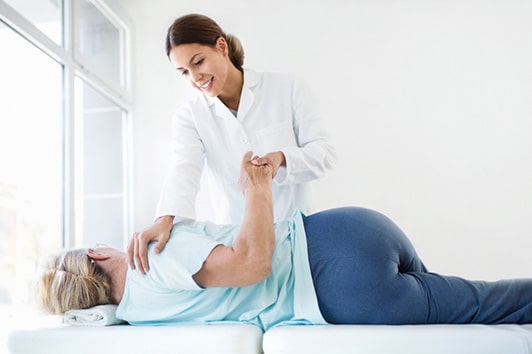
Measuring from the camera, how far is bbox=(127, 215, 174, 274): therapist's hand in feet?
4.73

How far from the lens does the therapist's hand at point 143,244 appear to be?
1.44 m

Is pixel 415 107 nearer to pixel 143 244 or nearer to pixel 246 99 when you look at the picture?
pixel 246 99

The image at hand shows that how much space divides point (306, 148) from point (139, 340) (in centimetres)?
89

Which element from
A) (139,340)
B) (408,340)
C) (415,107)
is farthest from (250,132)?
(415,107)

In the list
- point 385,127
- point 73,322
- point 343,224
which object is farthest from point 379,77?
point 73,322

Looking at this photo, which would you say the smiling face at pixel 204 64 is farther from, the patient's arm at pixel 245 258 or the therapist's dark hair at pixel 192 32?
the patient's arm at pixel 245 258

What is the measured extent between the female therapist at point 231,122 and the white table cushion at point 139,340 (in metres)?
0.63

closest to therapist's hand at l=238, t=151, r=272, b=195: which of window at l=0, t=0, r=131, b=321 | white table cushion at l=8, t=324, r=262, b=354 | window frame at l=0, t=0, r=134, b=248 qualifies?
white table cushion at l=8, t=324, r=262, b=354

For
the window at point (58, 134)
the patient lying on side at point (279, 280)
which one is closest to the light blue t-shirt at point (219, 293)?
the patient lying on side at point (279, 280)

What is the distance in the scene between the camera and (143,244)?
1444mm

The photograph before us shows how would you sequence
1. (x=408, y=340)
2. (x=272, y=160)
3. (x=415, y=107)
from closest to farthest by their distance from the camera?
1. (x=408, y=340)
2. (x=272, y=160)
3. (x=415, y=107)

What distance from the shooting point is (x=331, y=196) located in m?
3.48

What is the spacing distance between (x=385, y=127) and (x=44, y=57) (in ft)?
6.66

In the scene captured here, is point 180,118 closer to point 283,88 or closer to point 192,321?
point 283,88
